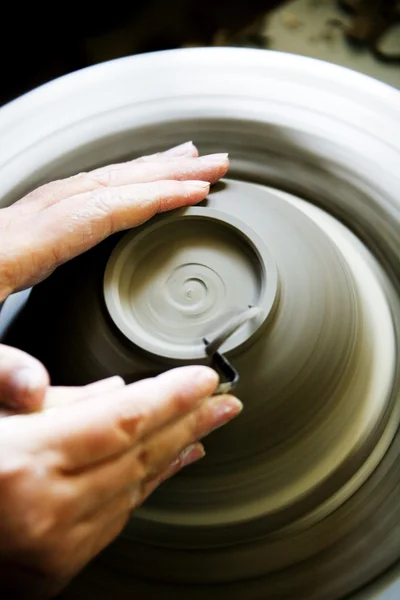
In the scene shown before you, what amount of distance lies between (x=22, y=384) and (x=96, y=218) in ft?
0.88

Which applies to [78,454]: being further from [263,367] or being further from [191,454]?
[263,367]

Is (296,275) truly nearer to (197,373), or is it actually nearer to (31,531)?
(197,373)

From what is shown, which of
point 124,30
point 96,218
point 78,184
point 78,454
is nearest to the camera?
point 78,454

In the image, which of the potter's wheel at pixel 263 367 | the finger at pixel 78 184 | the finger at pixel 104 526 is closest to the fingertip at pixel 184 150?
the finger at pixel 78 184

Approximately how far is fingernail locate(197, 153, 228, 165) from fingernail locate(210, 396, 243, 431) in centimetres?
40

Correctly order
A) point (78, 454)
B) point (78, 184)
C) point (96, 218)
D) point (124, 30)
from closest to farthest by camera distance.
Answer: point (78, 454)
point (96, 218)
point (78, 184)
point (124, 30)

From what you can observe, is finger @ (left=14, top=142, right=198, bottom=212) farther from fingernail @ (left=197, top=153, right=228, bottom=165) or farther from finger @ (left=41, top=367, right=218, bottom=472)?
finger @ (left=41, top=367, right=218, bottom=472)

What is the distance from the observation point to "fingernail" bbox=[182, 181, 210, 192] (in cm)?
98

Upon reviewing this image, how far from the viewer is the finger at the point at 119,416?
2.64 feet

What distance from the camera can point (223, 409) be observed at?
0.86 metres

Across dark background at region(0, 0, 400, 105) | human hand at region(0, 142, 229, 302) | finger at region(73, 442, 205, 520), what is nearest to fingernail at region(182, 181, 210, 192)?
human hand at region(0, 142, 229, 302)

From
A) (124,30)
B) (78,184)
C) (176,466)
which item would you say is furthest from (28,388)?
(124,30)

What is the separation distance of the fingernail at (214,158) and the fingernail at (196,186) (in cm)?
7

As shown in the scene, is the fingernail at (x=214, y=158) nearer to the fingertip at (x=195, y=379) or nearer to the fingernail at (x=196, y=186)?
the fingernail at (x=196, y=186)
